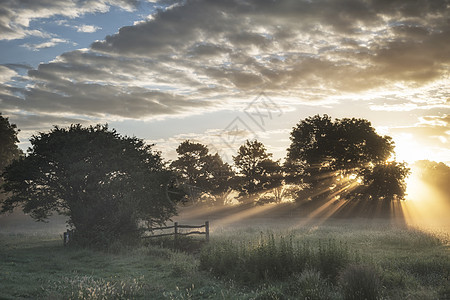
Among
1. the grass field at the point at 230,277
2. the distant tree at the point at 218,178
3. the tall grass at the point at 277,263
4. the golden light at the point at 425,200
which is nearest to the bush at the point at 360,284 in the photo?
the grass field at the point at 230,277

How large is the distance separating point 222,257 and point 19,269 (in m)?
8.61

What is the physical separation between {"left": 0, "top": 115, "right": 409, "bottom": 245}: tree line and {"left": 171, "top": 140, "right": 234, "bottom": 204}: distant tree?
0.67 ft

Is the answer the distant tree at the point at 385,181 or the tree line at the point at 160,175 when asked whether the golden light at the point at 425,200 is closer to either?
the distant tree at the point at 385,181

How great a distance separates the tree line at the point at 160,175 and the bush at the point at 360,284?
1748 cm

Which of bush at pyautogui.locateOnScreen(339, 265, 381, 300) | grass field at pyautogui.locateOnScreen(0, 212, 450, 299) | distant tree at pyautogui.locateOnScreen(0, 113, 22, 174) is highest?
distant tree at pyautogui.locateOnScreen(0, 113, 22, 174)

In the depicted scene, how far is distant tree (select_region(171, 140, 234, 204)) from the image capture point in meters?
73.3

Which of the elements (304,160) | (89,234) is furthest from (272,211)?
(89,234)

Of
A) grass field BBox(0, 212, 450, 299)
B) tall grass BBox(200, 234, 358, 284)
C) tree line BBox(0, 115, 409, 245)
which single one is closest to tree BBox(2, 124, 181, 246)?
tree line BBox(0, 115, 409, 245)

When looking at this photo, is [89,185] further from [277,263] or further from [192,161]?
[192,161]

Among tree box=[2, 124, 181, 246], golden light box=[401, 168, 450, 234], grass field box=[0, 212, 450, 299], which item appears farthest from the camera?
golden light box=[401, 168, 450, 234]

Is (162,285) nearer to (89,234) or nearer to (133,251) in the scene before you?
(133,251)

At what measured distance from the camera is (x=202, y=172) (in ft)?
246

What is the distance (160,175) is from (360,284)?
21740mm

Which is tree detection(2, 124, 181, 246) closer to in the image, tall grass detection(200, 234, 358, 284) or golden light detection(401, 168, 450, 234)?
tall grass detection(200, 234, 358, 284)
